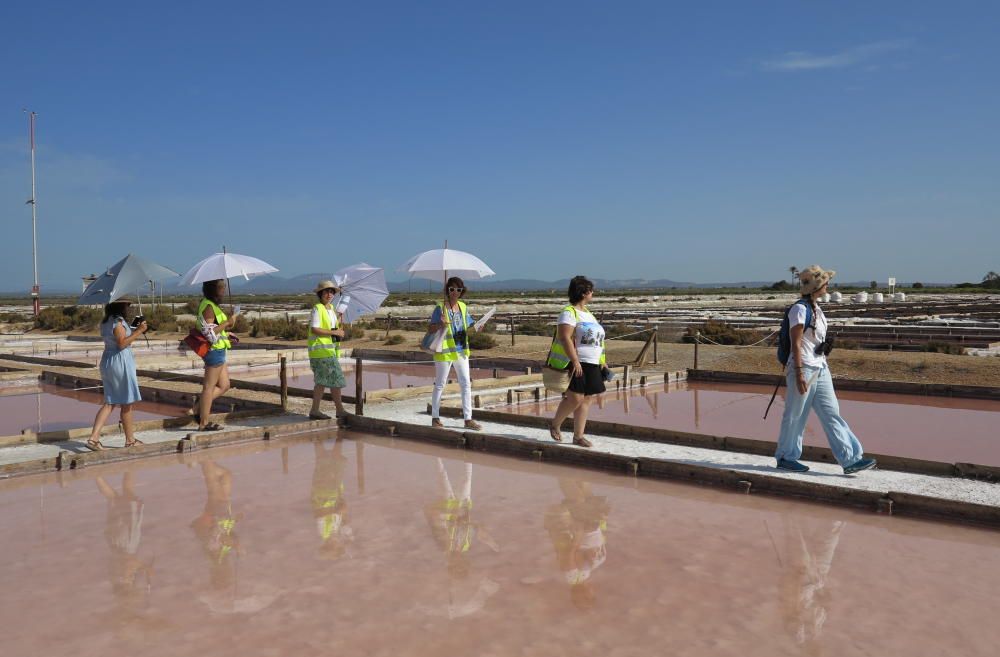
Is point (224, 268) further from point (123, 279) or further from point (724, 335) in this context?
point (724, 335)

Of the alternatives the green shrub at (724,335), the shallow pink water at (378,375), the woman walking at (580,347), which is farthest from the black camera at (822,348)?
the green shrub at (724,335)

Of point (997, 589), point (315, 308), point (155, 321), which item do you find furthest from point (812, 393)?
point (155, 321)

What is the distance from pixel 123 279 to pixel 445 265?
296 cm

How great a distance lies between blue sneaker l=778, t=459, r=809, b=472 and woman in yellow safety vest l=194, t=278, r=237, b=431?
4.66m

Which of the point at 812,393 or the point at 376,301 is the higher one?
the point at 376,301

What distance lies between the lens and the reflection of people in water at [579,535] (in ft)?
13.4

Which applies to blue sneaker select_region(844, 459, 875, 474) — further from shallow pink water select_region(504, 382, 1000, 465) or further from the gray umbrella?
the gray umbrella

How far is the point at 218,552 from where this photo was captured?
459cm

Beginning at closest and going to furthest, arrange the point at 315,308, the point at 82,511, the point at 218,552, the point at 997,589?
the point at 997,589, the point at 218,552, the point at 82,511, the point at 315,308

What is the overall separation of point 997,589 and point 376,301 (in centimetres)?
693

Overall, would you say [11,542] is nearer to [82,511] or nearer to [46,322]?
[82,511]

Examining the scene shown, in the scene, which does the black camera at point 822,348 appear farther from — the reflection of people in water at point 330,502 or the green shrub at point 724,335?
the green shrub at point 724,335

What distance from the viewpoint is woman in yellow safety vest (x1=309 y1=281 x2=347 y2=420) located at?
7.89 meters

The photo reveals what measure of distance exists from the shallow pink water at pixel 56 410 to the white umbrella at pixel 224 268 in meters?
2.33
